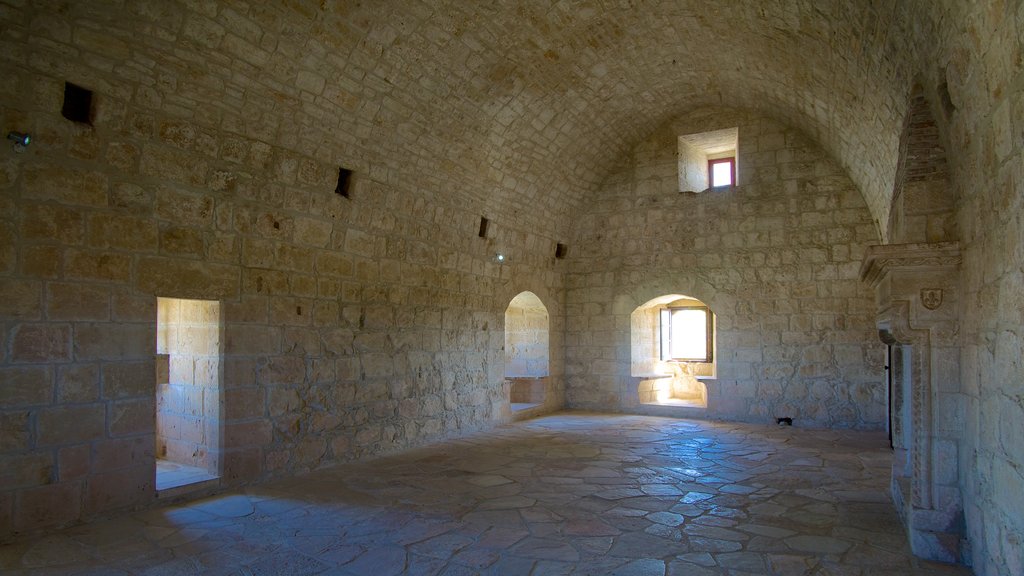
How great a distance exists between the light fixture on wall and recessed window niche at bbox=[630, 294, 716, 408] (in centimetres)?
845

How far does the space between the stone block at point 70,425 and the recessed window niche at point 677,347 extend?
7.94 m

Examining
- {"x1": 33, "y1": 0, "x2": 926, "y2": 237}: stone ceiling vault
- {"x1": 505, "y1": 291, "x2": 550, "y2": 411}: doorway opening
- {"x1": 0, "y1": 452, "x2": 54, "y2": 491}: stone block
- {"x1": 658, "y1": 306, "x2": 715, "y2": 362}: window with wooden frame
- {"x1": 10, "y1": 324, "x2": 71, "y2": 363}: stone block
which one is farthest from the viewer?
{"x1": 658, "y1": 306, "x2": 715, "y2": 362}: window with wooden frame

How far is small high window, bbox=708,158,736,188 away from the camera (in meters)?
10.4

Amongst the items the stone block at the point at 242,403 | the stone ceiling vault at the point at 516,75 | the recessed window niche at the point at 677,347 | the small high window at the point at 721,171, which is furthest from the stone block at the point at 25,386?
the small high window at the point at 721,171

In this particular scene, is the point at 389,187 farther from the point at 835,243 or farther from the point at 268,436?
the point at 835,243

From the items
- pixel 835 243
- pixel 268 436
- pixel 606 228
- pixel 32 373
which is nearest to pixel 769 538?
pixel 268 436

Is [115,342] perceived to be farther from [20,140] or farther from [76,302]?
[20,140]

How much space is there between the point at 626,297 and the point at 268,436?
6.34 metres

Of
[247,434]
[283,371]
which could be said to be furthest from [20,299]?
[283,371]

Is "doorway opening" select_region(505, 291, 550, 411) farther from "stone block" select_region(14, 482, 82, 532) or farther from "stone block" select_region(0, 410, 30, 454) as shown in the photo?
"stone block" select_region(0, 410, 30, 454)

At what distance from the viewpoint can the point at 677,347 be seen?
11133mm

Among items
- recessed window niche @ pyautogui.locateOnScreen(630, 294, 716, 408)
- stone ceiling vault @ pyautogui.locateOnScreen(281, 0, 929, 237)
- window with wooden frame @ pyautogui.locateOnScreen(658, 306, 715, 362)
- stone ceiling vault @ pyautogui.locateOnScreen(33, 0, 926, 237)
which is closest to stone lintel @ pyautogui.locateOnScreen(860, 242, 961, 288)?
stone ceiling vault @ pyautogui.locateOnScreen(33, 0, 926, 237)

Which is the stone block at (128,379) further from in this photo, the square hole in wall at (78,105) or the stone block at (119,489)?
the square hole in wall at (78,105)

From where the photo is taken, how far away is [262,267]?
5.52 m
